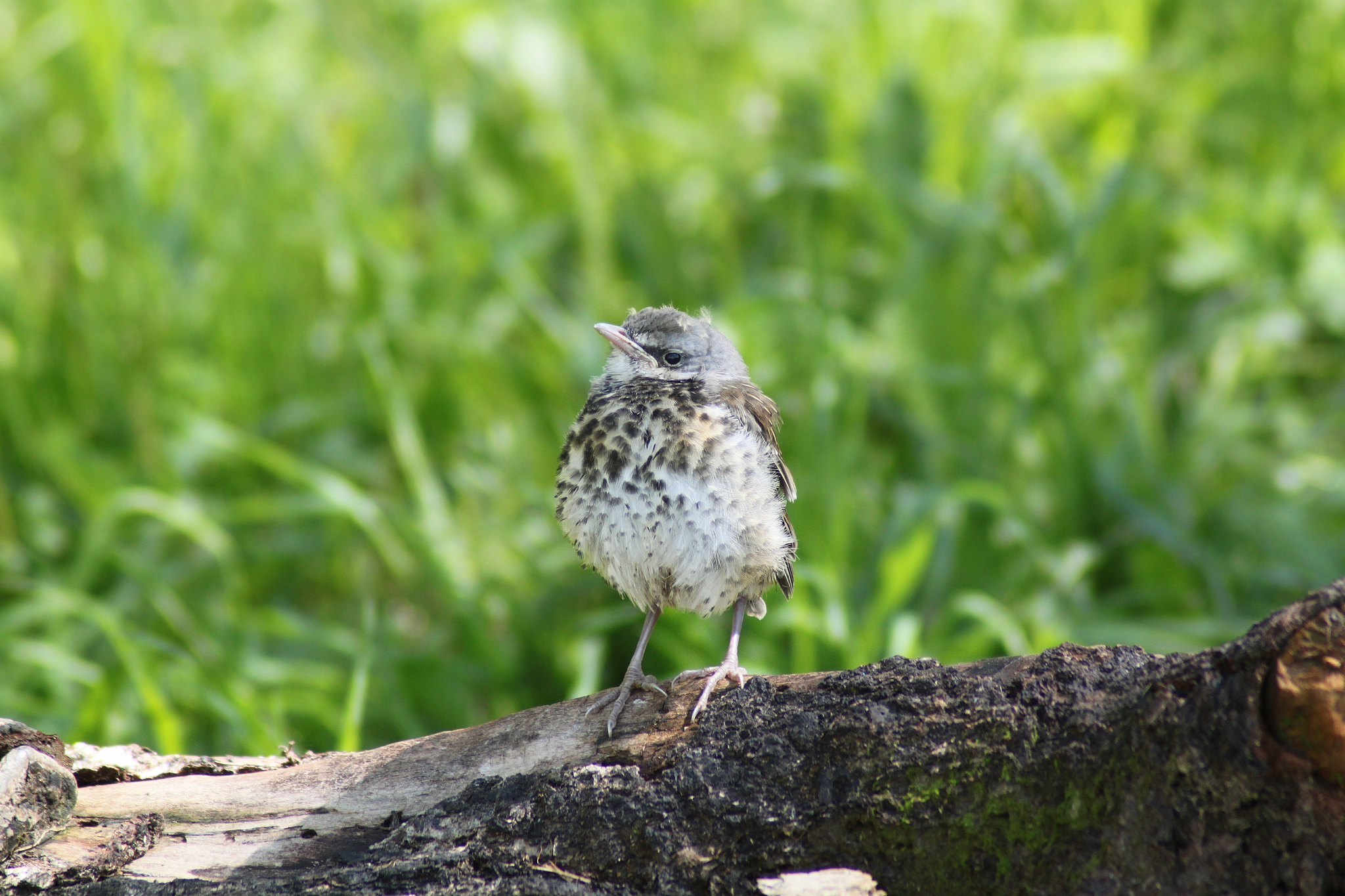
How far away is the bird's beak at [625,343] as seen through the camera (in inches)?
135

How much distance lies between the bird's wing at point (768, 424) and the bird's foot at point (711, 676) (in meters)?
0.43

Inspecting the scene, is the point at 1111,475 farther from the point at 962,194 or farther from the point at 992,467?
the point at 962,194

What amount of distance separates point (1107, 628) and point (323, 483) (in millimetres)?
2879

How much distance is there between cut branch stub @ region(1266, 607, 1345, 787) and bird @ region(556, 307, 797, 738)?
124 centimetres

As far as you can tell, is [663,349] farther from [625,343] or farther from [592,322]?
[592,322]

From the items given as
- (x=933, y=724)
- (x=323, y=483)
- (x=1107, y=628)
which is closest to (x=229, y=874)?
(x=933, y=724)

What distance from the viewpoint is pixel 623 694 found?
271 cm

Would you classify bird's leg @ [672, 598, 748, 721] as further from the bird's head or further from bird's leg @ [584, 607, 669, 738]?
the bird's head

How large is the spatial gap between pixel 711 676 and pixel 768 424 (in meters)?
0.90

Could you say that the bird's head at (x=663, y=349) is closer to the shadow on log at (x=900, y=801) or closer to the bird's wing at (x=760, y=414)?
the bird's wing at (x=760, y=414)

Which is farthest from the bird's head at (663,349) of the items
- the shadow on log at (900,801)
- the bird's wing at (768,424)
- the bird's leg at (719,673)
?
the shadow on log at (900,801)

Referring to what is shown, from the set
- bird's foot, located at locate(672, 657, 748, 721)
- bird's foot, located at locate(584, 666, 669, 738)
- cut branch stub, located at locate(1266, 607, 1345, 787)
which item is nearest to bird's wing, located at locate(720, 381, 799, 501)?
bird's foot, located at locate(672, 657, 748, 721)

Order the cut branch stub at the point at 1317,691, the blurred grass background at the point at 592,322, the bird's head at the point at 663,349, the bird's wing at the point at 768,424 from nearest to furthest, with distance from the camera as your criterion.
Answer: the cut branch stub at the point at 1317,691
the bird's wing at the point at 768,424
the bird's head at the point at 663,349
the blurred grass background at the point at 592,322

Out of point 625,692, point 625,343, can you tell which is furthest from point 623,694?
point 625,343
